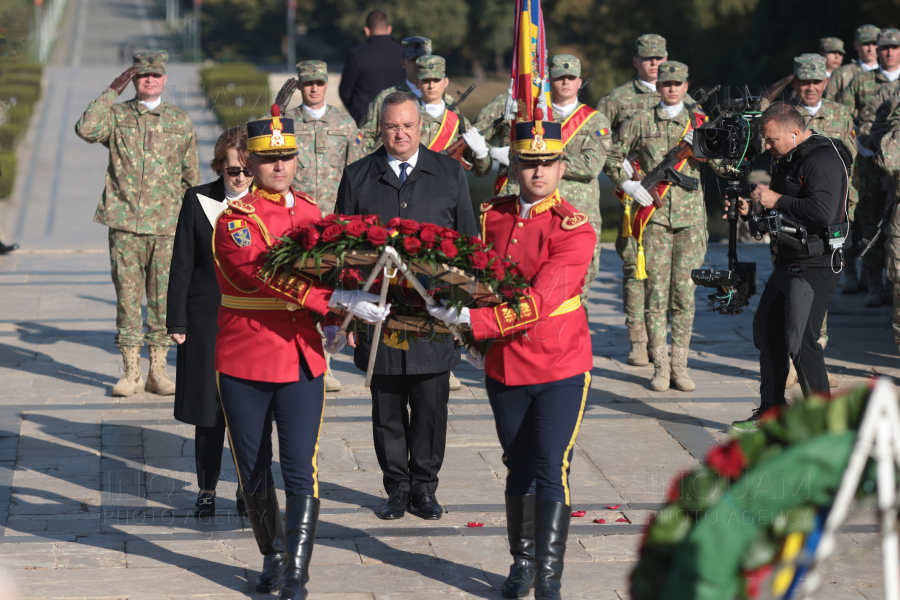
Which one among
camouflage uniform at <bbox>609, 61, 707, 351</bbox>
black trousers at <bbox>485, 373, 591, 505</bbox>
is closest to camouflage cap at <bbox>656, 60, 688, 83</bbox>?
camouflage uniform at <bbox>609, 61, 707, 351</bbox>

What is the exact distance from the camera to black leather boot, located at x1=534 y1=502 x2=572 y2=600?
4.32 meters

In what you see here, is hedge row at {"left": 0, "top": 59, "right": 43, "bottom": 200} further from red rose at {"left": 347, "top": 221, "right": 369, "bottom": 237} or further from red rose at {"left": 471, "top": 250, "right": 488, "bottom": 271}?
red rose at {"left": 471, "top": 250, "right": 488, "bottom": 271}

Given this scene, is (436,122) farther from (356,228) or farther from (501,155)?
(356,228)

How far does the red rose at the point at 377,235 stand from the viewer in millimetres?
4121

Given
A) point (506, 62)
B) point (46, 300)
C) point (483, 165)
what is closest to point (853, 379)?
point (483, 165)

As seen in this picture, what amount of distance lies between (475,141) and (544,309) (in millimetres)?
3760

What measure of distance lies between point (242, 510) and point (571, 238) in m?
2.30

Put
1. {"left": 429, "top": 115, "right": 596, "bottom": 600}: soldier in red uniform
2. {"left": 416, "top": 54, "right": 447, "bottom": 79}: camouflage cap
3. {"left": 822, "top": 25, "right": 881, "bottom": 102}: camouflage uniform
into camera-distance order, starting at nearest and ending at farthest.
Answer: {"left": 429, "top": 115, "right": 596, "bottom": 600}: soldier in red uniform < {"left": 416, "top": 54, "right": 447, "bottom": 79}: camouflage cap < {"left": 822, "top": 25, "right": 881, "bottom": 102}: camouflage uniform

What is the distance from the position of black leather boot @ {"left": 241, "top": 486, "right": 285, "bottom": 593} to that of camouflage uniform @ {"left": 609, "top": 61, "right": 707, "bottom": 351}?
13.5 feet

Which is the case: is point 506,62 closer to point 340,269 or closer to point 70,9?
point 70,9

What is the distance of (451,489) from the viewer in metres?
6.02

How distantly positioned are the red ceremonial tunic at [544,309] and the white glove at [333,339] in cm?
56

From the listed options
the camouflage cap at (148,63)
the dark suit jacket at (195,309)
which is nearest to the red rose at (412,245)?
the dark suit jacket at (195,309)

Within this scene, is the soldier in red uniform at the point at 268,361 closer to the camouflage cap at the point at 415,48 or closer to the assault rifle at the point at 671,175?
the assault rifle at the point at 671,175
